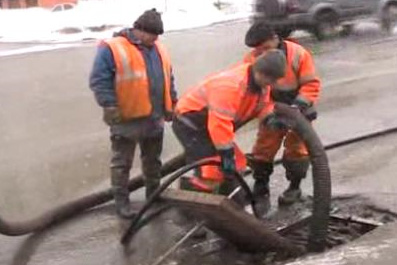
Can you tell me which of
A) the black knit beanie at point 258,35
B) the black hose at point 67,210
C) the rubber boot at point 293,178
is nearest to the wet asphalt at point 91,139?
the black hose at point 67,210

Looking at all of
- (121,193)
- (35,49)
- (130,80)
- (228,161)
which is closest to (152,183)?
(121,193)

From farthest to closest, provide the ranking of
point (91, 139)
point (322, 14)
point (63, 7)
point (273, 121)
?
1. point (63, 7)
2. point (322, 14)
3. point (91, 139)
4. point (273, 121)

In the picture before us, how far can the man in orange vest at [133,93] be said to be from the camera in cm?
594

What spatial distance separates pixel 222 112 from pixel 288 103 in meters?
1.14

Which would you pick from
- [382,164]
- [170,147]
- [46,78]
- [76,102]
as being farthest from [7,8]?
[382,164]

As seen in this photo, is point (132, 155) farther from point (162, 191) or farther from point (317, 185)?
point (317, 185)

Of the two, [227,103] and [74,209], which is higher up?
[227,103]

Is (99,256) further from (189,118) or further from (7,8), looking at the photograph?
(7,8)

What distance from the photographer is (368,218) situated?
6.21m

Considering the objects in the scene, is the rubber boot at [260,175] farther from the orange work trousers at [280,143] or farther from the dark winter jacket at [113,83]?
the dark winter jacket at [113,83]

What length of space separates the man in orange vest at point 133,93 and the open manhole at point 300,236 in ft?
3.11

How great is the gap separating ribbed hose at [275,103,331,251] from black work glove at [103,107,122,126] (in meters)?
1.36

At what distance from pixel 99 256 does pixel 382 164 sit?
126 inches

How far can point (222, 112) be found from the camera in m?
5.32
